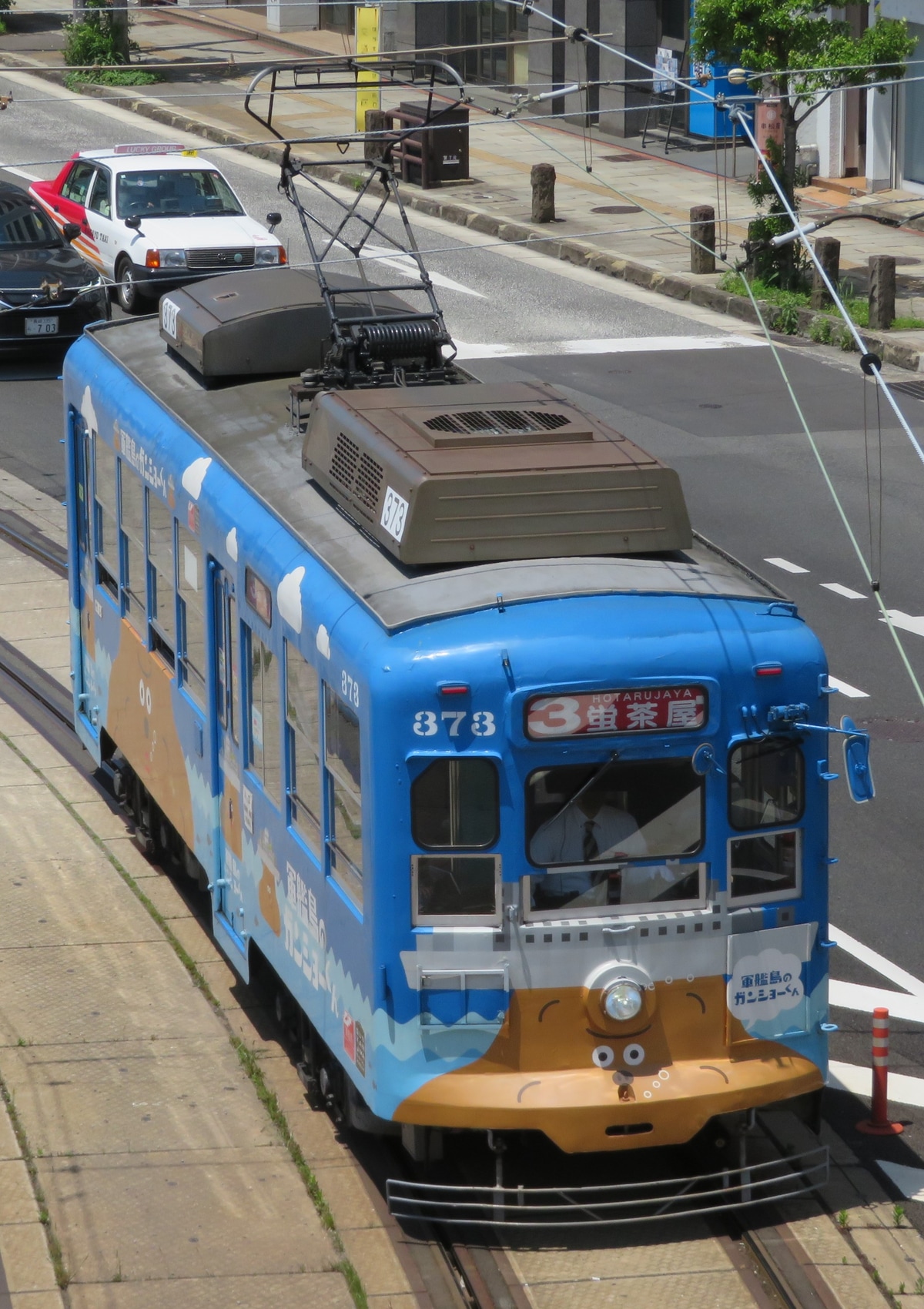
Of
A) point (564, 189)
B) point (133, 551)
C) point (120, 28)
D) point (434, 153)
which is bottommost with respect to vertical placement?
point (133, 551)

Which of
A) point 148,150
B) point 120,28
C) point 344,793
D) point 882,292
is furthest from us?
point 120,28

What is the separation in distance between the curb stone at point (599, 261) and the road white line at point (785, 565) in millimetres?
7131

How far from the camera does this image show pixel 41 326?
72.4 feet

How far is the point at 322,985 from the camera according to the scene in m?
7.88

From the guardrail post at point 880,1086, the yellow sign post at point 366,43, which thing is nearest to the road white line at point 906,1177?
the guardrail post at point 880,1086

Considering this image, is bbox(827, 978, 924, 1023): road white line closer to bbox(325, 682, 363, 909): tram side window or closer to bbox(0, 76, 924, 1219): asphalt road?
bbox(0, 76, 924, 1219): asphalt road

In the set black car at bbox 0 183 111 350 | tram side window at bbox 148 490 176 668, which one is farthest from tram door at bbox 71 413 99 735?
black car at bbox 0 183 111 350

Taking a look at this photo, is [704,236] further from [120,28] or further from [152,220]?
[120,28]

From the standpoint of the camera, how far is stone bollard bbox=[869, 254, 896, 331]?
75.8 feet

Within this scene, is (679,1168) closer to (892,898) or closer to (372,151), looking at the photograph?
(892,898)

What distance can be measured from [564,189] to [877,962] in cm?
2413

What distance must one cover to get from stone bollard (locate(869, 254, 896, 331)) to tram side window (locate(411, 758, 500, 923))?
56.6 feet

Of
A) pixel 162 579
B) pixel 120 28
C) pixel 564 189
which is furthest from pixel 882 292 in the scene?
pixel 120 28

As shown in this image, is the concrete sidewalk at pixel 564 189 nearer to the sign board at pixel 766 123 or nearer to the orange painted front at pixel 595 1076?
the sign board at pixel 766 123
